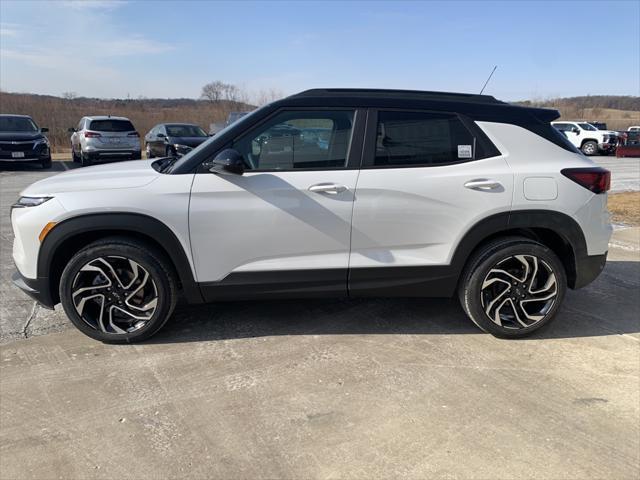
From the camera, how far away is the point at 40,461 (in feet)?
7.93

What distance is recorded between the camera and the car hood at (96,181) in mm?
3443

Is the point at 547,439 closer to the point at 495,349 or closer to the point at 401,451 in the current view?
the point at 401,451

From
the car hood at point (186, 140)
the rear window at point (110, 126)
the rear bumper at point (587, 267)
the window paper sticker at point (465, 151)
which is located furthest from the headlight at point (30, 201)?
the rear window at point (110, 126)

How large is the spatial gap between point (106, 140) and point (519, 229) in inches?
621

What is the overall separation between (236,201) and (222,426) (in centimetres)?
147

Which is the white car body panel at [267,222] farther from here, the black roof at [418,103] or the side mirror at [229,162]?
the black roof at [418,103]

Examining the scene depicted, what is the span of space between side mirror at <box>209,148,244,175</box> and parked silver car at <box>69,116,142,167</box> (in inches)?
587

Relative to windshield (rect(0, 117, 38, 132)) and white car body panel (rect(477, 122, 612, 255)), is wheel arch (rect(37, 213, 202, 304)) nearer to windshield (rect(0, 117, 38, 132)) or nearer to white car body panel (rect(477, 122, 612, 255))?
white car body panel (rect(477, 122, 612, 255))

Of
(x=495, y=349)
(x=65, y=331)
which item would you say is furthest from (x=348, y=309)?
(x=65, y=331)

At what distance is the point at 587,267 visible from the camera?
378cm

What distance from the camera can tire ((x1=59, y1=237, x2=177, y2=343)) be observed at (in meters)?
3.44

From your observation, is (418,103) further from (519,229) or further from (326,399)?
(326,399)

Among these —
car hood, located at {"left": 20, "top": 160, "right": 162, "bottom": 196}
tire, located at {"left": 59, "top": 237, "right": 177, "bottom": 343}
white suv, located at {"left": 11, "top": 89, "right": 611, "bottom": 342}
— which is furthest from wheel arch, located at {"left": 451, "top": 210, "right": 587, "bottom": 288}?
car hood, located at {"left": 20, "top": 160, "right": 162, "bottom": 196}

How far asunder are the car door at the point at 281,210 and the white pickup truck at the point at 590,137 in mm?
25977
